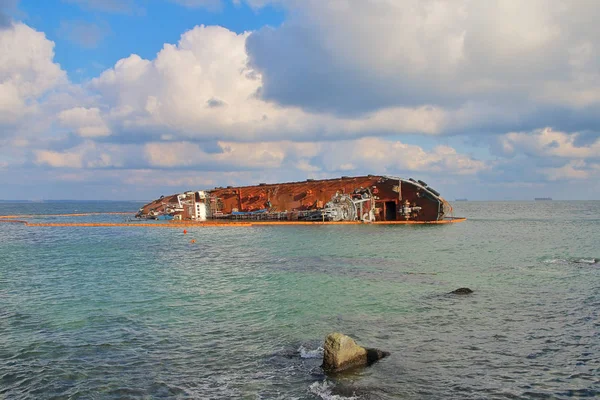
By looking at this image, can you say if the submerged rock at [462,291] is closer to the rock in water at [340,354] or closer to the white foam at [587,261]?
the rock in water at [340,354]

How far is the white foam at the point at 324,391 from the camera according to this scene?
474 inches

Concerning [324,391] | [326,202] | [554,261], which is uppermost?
[326,202]

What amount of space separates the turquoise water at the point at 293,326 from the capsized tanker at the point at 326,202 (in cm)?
3778

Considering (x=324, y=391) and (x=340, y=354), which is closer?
(x=324, y=391)

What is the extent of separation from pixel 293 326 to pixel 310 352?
3.44m

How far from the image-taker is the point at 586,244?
51719 millimetres

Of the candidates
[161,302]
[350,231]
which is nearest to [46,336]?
[161,302]

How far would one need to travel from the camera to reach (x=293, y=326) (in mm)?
19188

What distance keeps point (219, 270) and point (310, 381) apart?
22255 mm

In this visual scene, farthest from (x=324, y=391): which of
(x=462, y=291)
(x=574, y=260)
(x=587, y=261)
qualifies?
(x=574, y=260)

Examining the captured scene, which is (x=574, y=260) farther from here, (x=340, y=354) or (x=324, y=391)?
(x=324, y=391)

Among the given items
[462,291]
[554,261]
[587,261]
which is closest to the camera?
[462,291]

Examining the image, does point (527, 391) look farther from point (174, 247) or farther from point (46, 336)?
point (174, 247)

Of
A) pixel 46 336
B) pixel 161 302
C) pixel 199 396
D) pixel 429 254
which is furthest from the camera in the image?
pixel 429 254
